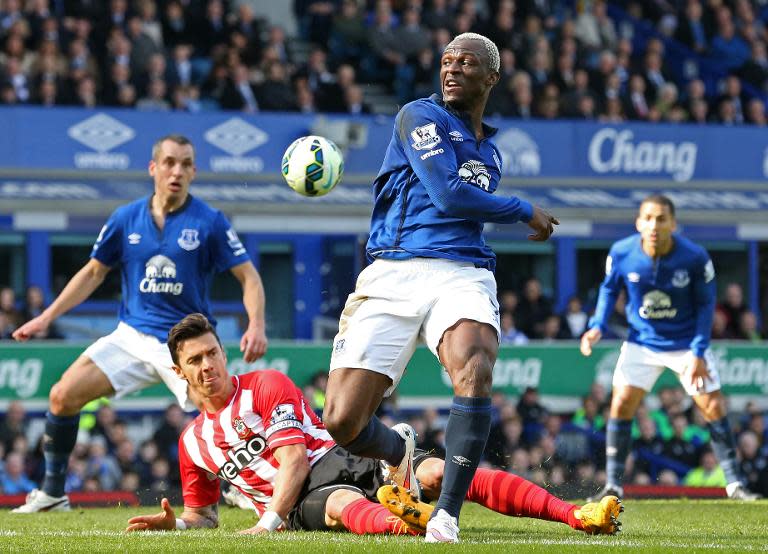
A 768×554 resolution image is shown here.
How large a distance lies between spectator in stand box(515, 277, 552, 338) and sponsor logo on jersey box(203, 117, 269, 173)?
353 centimetres

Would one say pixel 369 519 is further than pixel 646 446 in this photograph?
No

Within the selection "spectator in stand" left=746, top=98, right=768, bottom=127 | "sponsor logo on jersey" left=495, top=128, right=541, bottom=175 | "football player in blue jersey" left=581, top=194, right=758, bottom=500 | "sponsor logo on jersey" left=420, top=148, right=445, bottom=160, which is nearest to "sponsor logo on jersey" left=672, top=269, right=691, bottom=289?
"football player in blue jersey" left=581, top=194, right=758, bottom=500

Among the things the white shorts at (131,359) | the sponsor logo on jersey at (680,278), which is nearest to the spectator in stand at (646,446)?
the sponsor logo on jersey at (680,278)

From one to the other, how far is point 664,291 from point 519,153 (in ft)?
25.8

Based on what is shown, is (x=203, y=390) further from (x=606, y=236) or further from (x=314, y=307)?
(x=606, y=236)

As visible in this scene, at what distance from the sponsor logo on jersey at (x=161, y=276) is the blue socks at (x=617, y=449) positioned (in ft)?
11.4

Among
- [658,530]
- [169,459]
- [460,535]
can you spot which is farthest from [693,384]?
[169,459]

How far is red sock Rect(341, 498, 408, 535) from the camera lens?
6816 mm

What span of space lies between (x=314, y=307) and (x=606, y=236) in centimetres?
416

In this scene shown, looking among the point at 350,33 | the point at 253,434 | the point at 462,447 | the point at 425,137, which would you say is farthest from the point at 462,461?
the point at 350,33

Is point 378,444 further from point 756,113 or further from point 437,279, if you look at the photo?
point 756,113

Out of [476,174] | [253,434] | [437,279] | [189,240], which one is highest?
[476,174]

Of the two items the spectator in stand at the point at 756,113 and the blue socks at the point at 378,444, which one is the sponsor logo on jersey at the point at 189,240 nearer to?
the blue socks at the point at 378,444

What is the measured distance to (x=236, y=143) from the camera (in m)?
17.2
